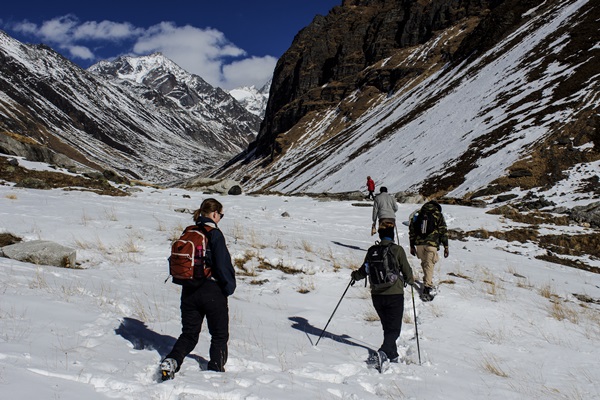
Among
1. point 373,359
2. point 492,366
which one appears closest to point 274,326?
point 373,359

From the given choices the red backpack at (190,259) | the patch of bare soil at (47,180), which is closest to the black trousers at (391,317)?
the red backpack at (190,259)

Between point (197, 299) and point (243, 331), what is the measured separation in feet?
5.52

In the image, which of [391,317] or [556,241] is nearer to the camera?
[391,317]

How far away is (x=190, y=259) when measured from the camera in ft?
14.1

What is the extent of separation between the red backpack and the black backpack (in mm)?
2422

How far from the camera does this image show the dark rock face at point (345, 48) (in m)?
124

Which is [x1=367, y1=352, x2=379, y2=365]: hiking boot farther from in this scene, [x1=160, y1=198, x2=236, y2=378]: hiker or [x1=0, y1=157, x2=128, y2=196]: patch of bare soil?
[x1=0, y1=157, x2=128, y2=196]: patch of bare soil

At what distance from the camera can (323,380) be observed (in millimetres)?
4676

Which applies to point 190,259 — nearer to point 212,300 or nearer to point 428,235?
point 212,300

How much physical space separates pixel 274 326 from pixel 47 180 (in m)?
16.3

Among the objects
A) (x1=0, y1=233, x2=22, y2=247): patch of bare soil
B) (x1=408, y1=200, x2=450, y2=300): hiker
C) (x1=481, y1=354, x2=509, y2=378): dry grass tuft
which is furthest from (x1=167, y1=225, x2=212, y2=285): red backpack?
(x1=0, y1=233, x2=22, y2=247): patch of bare soil

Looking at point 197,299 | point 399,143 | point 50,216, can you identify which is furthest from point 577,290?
point 399,143

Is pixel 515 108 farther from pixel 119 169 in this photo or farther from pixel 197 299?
pixel 119 169

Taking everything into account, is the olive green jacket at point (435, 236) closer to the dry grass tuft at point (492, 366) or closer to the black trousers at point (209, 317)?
the dry grass tuft at point (492, 366)
